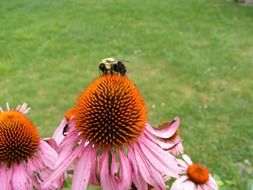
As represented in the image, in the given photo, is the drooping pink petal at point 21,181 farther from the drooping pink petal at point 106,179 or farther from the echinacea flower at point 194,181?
the echinacea flower at point 194,181

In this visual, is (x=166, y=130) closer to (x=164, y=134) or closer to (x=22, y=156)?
(x=164, y=134)

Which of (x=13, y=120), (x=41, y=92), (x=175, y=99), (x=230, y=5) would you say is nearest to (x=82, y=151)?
(x=13, y=120)

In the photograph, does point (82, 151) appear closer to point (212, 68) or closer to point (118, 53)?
point (212, 68)

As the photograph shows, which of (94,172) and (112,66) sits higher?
(112,66)

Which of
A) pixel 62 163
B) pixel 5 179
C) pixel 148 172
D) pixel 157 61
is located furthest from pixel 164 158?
pixel 157 61

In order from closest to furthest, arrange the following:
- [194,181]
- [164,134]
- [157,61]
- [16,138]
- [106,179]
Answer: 1. [106,179]
2. [164,134]
3. [16,138]
4. [194,181]
5. [157,61]

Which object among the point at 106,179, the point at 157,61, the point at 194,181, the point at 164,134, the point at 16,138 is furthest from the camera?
the point at 157,61

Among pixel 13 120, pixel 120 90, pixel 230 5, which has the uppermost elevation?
pixel 120 90
